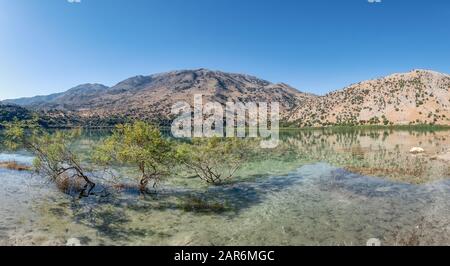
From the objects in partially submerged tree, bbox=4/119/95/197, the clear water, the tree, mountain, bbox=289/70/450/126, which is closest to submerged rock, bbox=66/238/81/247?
the clear water

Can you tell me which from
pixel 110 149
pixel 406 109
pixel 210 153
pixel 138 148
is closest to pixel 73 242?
pixel 138 148

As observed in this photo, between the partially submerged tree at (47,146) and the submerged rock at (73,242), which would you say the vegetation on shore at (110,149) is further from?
the submerged rock at (73,242)

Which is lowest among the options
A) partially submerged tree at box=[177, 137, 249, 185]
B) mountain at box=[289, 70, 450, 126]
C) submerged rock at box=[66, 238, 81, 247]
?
submerged rock at box=[66, 238, 81, 247]

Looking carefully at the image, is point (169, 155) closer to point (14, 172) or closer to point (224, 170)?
point (224, 170)

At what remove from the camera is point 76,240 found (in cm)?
1897

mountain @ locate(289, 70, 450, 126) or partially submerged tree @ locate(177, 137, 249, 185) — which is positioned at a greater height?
mountain @ locate(289, 70, 450, 126)

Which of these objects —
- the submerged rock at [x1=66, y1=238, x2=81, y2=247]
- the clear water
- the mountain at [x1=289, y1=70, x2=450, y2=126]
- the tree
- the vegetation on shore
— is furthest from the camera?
the mountain at [x1=289, y1=70, x2=450, y2=126]

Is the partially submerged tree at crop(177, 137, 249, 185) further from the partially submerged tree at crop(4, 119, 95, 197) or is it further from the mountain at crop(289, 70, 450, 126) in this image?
the mountain at crop(289, 70, 450, 126)

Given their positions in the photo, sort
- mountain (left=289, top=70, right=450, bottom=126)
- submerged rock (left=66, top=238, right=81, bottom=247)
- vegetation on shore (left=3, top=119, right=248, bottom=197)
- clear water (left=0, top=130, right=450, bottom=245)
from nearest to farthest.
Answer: submerged rock (left=66, top=238, right=81, bottom=247) → clear water (left=0, top=130, right=450, bottom=245) → vegetation on shore (left=3, top=119, right=248, bottom=197) → mountain (left=289, top=70, right=450, bottom=126)

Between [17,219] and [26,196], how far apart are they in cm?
730

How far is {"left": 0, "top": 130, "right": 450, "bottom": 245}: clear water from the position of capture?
19.5 m

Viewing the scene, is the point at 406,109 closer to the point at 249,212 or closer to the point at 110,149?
the point at 249,212

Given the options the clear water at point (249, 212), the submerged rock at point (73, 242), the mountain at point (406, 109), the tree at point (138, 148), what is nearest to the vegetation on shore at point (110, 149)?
the tree at point (138, 148)

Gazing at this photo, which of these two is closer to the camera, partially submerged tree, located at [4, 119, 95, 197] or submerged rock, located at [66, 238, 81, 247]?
submerged rock, located at [66, 238, 81, 247]
